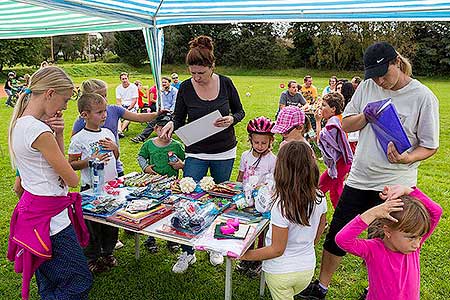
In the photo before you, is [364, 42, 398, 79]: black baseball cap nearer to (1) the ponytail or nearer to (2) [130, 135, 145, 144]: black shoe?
(1) the ponytail

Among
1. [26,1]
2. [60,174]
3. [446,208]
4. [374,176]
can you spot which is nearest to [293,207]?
[374,176]

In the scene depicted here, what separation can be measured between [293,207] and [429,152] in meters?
0.88

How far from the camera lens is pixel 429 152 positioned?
2.09 meters

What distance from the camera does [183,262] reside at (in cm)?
300

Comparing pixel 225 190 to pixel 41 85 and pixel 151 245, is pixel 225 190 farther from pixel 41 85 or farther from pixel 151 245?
pixel 41 85

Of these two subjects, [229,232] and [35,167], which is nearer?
[35,167]

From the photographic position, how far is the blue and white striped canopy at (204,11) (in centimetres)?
312

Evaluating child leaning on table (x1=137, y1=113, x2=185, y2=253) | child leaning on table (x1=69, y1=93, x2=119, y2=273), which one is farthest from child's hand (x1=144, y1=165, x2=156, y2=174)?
child leaning on table (x1=69, y1=93, x2=119, y2=273)

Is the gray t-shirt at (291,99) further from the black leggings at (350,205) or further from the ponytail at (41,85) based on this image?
the ponytail at (41,85)

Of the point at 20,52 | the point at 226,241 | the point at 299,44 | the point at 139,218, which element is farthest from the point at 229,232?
the point at 299,44

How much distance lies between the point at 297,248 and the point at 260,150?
1.01 meters

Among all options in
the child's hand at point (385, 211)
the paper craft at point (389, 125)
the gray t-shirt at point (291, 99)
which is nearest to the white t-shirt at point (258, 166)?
the paper craft at point (389, 125)

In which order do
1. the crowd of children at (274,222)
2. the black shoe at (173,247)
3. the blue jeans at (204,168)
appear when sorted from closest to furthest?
the crowd of children at (274,222)
the blue jeans at (204,168)
the black shoe at (173,247)

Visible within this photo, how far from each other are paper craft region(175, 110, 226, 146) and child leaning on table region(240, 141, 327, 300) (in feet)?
3.19
